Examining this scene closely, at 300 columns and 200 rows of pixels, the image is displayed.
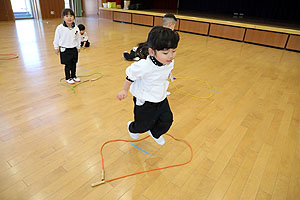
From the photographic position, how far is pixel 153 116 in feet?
5.05

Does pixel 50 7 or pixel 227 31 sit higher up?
pixel 50 7

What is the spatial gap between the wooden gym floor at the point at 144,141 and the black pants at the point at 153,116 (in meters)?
0.25

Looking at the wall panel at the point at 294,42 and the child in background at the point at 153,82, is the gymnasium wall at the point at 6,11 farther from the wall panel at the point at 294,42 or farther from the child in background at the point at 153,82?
the wall panel at the point at 294,42

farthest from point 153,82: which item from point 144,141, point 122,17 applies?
point 122,17

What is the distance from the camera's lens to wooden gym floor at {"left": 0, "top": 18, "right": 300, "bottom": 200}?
1.41 metres

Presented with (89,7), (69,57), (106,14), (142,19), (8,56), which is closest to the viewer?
(69,57)

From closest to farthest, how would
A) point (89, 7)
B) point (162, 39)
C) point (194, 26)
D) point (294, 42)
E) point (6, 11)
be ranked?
point (162, 39) < point (294, 42) < point (194, 26) < point (6, 11) < point (89, 7)

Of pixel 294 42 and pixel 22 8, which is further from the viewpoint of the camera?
pixel 22 8

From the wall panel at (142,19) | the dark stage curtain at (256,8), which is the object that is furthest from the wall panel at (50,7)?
the dark stage curtain at (256,8)

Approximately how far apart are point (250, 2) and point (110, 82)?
27.2ft

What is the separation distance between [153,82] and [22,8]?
10.4m

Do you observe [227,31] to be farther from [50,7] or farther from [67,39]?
[50,7]

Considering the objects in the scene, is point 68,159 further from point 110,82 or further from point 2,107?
point 110,82

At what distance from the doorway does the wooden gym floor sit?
6.81 meters
